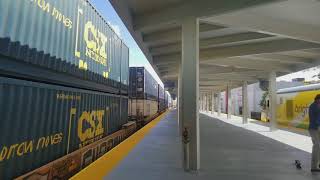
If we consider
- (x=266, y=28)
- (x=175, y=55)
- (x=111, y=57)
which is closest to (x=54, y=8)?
(x=111, y=57)

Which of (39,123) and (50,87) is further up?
(50,87)

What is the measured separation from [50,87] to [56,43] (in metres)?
0.99

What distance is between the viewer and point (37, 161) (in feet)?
→ 19.0

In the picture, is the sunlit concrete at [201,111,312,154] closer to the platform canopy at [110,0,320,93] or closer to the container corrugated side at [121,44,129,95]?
the platform canopy at [110,0,320,93]

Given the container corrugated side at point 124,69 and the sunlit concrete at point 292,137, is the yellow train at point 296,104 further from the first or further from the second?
the container corrugated side at point 124,69

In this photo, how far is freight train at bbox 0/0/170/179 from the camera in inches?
195

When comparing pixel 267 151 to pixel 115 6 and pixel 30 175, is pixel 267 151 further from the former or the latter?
pixel 30 175

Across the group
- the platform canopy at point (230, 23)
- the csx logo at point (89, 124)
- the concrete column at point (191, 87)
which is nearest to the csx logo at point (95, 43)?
the platform canopy at point (230, 23)

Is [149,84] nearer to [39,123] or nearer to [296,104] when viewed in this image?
[296,104]

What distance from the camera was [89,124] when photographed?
895 cm

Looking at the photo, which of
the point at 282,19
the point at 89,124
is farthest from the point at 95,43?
the point at 282,19

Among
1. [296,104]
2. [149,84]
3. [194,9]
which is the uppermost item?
[194,9]

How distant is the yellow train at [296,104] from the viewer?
1988 centimetres

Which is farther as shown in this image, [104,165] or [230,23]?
[230,23]
